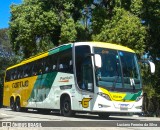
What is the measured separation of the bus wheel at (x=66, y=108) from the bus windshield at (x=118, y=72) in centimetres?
258

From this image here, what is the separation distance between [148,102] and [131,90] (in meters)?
12.8

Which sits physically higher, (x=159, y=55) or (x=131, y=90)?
(x=159, y=55)

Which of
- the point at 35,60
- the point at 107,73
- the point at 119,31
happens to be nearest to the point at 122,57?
the point at 107,73

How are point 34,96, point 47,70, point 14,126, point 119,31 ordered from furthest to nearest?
1. point 119,31
2. point 34,96
3. point 47,70
4. point 14,126

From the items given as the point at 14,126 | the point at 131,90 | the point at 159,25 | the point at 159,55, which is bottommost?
the point at 14,126

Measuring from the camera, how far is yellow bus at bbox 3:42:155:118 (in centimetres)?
1597

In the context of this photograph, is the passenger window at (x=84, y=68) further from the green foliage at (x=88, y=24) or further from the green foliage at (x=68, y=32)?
the green foliage at (x=68, y=32)

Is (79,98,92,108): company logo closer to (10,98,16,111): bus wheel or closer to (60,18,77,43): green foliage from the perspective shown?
(10,98,16,111): bus wheel

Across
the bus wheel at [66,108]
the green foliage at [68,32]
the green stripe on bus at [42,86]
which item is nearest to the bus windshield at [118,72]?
the bus wheel at [66,108]

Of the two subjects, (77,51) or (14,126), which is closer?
(14,126)

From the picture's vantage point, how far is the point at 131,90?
16.6 m

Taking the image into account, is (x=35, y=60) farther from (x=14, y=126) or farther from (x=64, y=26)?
(x=14, y=126)

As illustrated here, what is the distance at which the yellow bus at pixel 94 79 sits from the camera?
16.0 meters

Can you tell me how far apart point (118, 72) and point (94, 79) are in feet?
3.81
